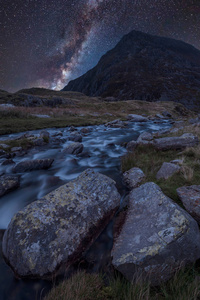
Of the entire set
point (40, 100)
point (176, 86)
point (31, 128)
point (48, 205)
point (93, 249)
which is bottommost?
point (93, 249)

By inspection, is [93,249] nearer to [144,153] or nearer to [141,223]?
[141,223]

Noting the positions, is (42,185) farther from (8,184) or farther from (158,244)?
(158,244)

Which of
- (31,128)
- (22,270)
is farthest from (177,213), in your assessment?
(31,128)

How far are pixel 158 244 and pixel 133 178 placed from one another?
3.35m

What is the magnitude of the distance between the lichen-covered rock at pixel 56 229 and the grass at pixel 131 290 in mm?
492

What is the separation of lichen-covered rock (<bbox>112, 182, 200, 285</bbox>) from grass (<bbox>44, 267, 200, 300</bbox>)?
0.15 m

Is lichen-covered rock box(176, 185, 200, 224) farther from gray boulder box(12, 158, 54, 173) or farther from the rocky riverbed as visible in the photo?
gray boulder box(12, 158, 54, 173)

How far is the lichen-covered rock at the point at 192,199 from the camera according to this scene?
3.27 meters

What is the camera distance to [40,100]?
44.3 m

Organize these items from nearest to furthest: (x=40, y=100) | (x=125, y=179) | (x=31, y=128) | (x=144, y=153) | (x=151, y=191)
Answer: (x=151, y=191), (x=125, y=179), (x=144, y=153), (x=31, y=128), (x=40, y=100)

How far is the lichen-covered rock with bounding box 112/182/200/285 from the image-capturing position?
2346 millimetres

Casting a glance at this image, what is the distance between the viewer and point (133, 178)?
5.79m

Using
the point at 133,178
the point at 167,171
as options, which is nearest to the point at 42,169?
the point at 133,178

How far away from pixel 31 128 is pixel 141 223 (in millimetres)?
18055
